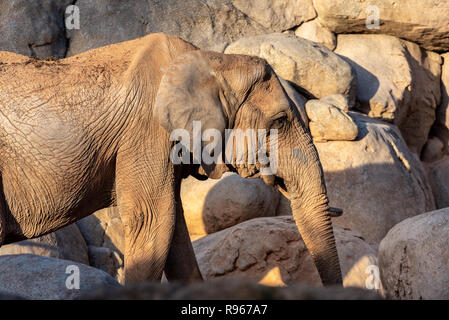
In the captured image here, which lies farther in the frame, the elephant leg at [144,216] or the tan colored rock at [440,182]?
the tan colored rock at [440,182]

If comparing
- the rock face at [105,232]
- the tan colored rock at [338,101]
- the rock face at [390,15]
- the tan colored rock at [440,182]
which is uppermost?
the rock face at [390,15]

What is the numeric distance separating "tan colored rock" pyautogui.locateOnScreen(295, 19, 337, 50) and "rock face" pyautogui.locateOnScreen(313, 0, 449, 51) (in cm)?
14

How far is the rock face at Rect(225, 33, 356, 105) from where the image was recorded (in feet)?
38.6

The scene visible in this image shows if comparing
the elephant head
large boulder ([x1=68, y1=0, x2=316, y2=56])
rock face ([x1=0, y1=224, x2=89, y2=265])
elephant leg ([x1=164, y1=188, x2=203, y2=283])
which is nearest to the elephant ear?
the elephant head

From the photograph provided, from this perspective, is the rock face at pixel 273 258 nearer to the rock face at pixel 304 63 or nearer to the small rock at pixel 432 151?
the rock face at pixel 304 63

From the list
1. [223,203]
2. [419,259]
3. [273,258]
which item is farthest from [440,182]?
[419,259]

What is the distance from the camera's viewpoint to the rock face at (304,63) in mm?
11758

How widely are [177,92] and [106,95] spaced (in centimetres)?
58

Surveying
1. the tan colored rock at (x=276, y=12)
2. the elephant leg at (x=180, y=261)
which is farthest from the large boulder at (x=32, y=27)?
the elephant leg at (x=180, y=261)

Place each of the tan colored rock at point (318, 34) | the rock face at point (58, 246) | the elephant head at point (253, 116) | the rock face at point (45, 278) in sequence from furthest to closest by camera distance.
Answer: the tan colored rock at point (318, 34)
the rock face at point (58, 246)
the elephant head at point (253, 116)
the rock face at point (45, 278)

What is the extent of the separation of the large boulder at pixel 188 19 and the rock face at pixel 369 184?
3.67 metres

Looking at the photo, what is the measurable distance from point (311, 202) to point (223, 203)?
454 cm

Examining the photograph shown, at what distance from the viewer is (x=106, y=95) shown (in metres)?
5.35

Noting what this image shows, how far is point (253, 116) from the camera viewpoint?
570cm
